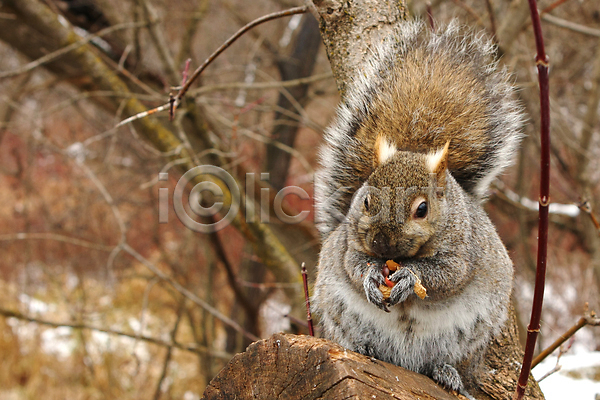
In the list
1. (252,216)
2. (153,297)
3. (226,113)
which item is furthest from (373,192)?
(153,297)

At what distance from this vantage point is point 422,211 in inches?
58.0

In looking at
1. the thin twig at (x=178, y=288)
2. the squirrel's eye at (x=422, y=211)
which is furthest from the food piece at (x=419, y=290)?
the thin twig at (x=178, y=288)

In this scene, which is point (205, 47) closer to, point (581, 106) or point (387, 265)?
point (581, 106)

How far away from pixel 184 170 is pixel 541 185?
218cm

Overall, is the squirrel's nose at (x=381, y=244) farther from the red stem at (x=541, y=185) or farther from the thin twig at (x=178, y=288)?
the thin twig at (x=178, y=288)

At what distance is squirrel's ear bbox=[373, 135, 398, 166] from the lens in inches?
61.8

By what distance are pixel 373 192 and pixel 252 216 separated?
1.35 metres

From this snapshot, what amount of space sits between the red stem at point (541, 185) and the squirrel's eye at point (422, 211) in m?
0.40

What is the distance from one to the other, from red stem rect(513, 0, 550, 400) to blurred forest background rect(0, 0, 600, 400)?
5.78ft

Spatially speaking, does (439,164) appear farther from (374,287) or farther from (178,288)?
(178,288)

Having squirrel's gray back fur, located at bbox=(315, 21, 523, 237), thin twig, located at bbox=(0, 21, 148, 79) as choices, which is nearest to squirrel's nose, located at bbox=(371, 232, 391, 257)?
squirrel's gray back fur, located at bbox=(315, 21, 523, 237)

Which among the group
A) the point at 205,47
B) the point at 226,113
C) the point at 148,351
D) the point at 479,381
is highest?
the point at 205,47

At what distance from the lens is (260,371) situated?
1.27m

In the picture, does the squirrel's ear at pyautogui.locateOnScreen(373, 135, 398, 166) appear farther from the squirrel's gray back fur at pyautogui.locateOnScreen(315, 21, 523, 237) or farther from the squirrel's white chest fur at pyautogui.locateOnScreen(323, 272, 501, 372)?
the squirrel's white chest fur at pyautogui.locateOnScreen(323, 272, 501, 372)
